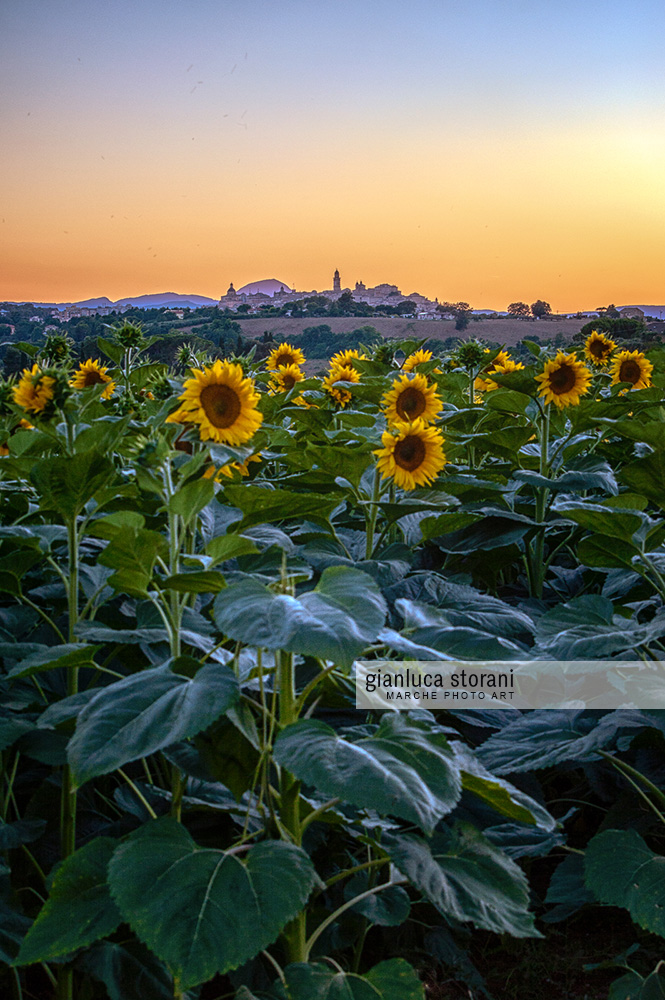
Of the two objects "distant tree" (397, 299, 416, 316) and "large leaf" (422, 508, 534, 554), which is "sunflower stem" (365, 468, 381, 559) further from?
"distant tree" (397, 299, 416, 316)

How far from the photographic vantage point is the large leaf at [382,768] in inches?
35.2

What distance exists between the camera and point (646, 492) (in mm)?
1853

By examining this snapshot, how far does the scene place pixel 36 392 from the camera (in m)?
1.50

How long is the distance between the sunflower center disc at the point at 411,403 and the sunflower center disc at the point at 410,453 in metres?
0.24

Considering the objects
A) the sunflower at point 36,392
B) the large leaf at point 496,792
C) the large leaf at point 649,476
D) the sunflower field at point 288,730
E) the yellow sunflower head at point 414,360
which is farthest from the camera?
the yellow sunflower head at point 414,360

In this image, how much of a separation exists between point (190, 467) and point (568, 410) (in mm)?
1631

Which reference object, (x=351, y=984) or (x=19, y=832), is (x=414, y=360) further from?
(x=351, y=984)

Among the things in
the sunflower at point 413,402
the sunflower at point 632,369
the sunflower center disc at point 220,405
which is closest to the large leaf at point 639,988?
the sunflower center disc at point 220,405

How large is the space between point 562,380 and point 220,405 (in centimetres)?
130

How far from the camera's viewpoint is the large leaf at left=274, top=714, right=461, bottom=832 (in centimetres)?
89

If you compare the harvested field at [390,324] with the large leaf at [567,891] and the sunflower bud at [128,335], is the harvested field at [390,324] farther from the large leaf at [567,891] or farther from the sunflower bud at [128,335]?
the large leaf at [567,891]

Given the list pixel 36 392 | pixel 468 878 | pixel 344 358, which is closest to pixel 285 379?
pixel 344 358

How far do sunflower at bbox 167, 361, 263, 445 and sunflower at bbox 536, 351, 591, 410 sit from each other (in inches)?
46.7

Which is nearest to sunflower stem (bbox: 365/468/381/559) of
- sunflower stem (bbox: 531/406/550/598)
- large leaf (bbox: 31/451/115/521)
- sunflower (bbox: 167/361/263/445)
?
sunflower (bbox: 167/361/263/445)
